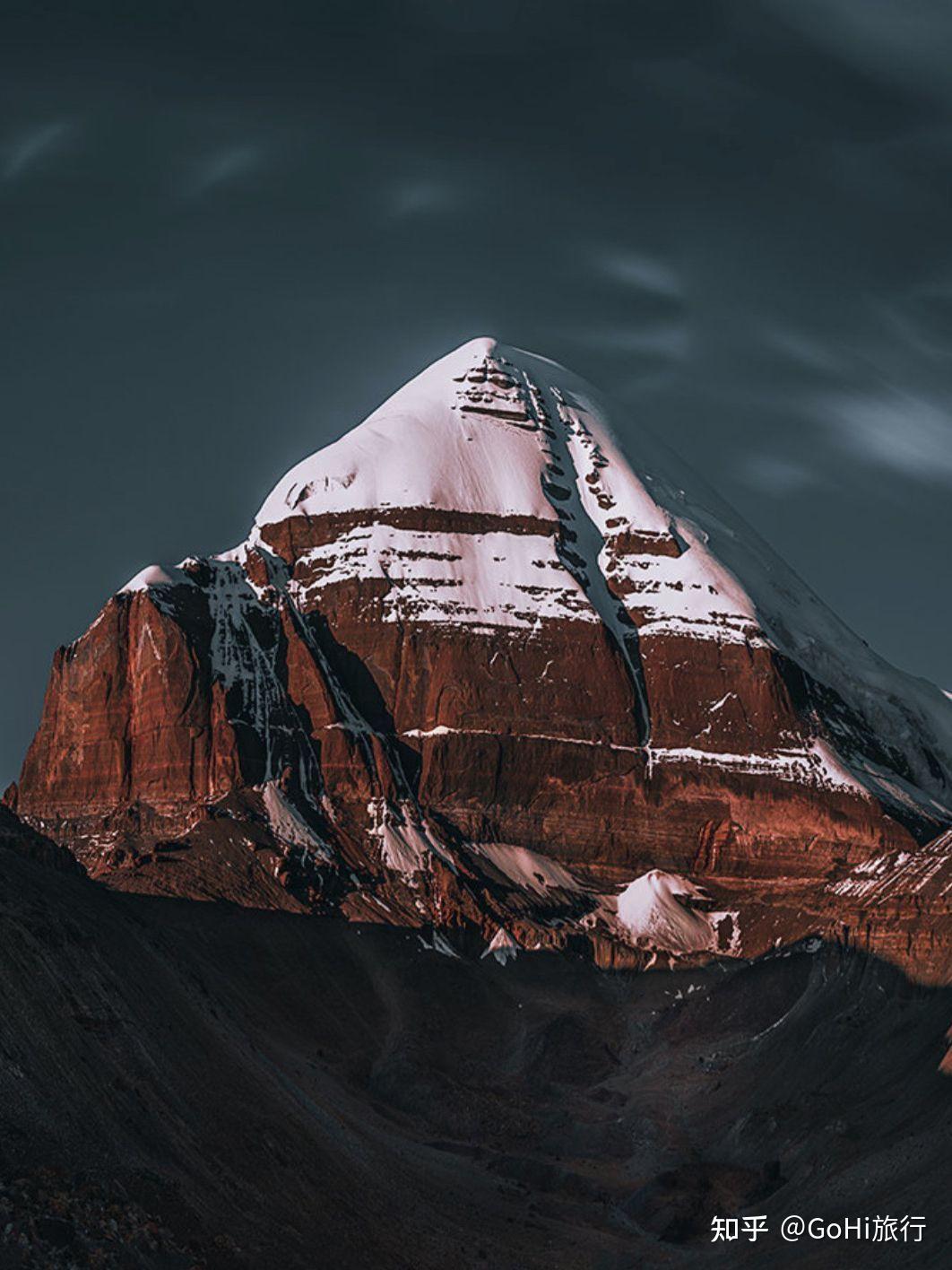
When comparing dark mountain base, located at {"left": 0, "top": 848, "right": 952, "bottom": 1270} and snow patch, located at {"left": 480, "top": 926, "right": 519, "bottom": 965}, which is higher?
snow patch, located at {"left": 480, "top": 926, "right": 519, "bottom": 965}

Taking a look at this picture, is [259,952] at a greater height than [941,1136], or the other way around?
[259,952]

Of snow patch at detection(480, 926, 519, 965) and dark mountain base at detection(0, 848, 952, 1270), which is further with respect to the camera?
snow patch at detection(480, 926, 519, 965)

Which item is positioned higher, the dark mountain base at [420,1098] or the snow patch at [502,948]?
the snow patch at [502,948]

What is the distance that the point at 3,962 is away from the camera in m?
97.3

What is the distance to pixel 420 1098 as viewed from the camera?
6171 inches

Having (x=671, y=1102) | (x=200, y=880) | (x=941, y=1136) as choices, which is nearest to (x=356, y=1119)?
(x=671, y=1102)

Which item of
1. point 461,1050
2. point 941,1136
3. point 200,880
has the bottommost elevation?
point 941,1136

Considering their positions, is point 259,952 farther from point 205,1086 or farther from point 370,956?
point 205,1086

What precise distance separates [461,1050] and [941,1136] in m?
66.6

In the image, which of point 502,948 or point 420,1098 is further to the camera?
point 502,948

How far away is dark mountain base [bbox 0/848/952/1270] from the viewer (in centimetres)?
9256

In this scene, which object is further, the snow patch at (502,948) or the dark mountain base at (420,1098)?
the snow patch at (502,948)

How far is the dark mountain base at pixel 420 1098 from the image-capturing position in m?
92.6

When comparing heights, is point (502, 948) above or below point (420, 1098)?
above
